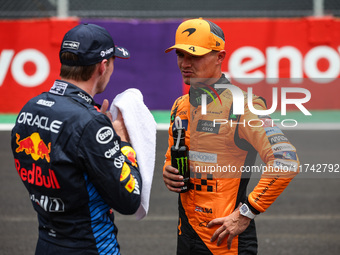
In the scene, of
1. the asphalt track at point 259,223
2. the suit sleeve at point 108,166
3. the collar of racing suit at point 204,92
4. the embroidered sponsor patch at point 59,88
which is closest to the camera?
the suit sleeve at point 108,166

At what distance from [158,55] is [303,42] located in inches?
138

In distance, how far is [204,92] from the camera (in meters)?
3.09

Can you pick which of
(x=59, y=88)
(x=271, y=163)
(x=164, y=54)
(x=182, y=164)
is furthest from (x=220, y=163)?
(x=164, y=54)

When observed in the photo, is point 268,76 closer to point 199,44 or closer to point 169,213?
point 169,213

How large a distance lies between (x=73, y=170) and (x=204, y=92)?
42.7 inches

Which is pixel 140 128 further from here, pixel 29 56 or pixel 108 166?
pixel 29 56

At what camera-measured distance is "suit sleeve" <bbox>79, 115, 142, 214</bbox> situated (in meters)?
2.37

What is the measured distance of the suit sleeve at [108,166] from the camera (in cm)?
237

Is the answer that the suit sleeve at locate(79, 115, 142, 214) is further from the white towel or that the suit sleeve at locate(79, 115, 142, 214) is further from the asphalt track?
the asphalt track

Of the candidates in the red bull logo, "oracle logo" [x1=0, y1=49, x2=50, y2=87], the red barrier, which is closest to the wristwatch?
the red bull logo

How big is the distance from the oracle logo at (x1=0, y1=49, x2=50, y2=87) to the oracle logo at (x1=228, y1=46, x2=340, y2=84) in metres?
4.44

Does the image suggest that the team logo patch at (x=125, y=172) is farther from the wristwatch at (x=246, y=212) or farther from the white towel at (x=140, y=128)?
the wristwatch at (x=246, y=212)

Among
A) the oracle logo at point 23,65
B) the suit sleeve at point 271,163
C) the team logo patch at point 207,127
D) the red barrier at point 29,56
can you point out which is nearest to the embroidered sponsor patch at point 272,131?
the suit sleeve at point 271,163

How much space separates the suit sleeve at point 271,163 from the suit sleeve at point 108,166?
2.47ft
